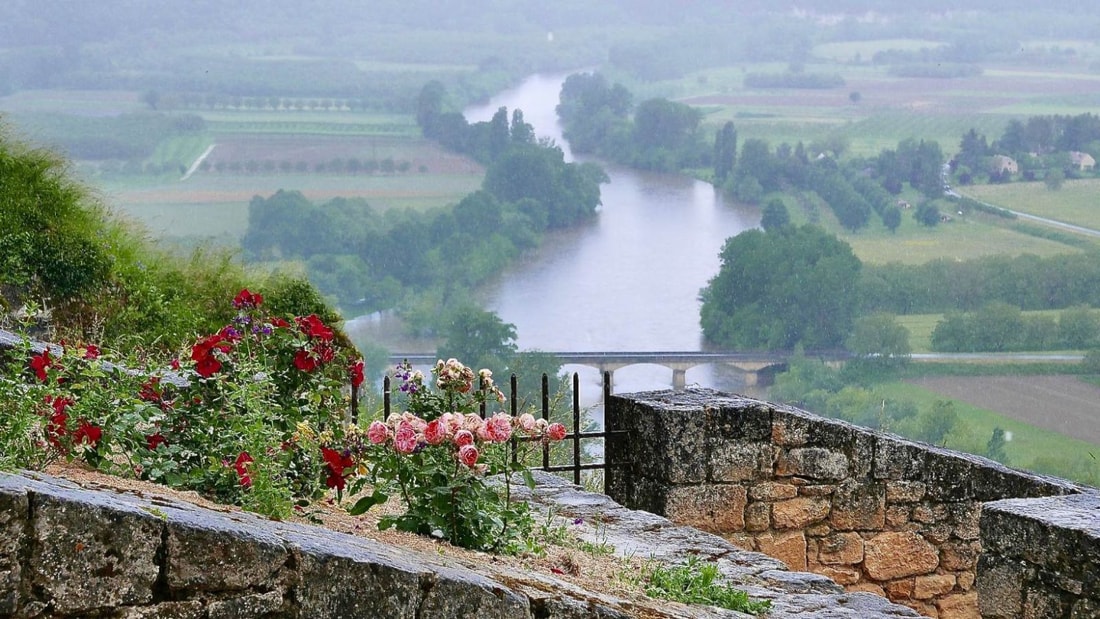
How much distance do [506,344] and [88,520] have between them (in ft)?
114

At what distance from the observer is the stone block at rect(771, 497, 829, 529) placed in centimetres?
654

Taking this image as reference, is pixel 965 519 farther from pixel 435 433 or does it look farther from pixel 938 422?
pixel 938 422

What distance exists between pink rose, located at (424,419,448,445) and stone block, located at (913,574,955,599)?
347 cm

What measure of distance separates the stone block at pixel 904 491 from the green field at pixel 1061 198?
172ft

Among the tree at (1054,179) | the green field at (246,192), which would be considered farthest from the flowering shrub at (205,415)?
the tree at (1054,179)

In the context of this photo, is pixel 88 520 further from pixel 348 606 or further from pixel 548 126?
pixel 548 126

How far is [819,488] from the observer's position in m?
6.55

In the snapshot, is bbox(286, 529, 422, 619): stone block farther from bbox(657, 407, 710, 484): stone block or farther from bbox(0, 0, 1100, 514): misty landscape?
bbox(0, 0, 1100, 514): misty landscape

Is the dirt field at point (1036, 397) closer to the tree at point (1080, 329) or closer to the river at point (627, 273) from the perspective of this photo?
the tree at point (1080, 329)

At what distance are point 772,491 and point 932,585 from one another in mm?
1012

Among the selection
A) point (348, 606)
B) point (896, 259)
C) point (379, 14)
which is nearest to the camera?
point (348, 606)

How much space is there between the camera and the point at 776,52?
85.9 metres

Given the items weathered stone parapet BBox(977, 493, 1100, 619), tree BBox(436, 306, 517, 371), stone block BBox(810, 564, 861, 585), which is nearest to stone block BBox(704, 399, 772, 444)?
stone block BBox(810, 564, 861, 585)

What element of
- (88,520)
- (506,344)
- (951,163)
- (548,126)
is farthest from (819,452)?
(548,126)
